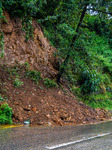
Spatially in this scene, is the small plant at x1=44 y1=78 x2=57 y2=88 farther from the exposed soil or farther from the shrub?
the shrub

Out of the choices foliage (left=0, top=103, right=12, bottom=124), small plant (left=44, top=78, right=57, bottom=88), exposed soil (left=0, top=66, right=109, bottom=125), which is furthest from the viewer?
small plant (left=44, top=78, right=57, bottom=88)

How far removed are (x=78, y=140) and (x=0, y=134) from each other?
2.30 m

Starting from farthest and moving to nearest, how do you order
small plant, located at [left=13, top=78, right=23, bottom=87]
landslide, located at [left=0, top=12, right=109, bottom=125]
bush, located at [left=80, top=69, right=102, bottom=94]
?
bush, located at [left=80, top=69, right=102, bottom=94], small plant, located at [left=13, top=78, right=23, bottom=87], landslide, located at [left=0, top=12, right=109, bottom=125]

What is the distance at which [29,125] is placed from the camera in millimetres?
6672

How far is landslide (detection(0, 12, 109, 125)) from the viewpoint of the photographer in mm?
7426

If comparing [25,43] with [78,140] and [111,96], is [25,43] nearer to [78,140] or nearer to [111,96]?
[78,140]

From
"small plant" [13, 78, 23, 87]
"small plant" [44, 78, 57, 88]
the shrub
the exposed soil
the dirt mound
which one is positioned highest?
the dirt mound

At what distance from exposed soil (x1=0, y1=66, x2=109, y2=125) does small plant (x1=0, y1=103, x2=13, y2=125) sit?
32 centimetres

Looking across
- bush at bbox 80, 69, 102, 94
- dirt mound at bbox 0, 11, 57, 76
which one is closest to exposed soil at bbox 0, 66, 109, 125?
dirt mound at bbox 0, 11, 57, 76

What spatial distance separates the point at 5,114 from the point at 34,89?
268cm

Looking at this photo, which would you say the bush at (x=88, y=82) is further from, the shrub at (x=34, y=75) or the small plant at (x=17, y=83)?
the small plant at (x=17, y=83)

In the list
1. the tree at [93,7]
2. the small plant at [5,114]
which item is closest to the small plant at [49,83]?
the tree at [93,7]

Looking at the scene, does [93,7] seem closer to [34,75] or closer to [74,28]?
[74,28]

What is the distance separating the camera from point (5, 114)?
641cm
